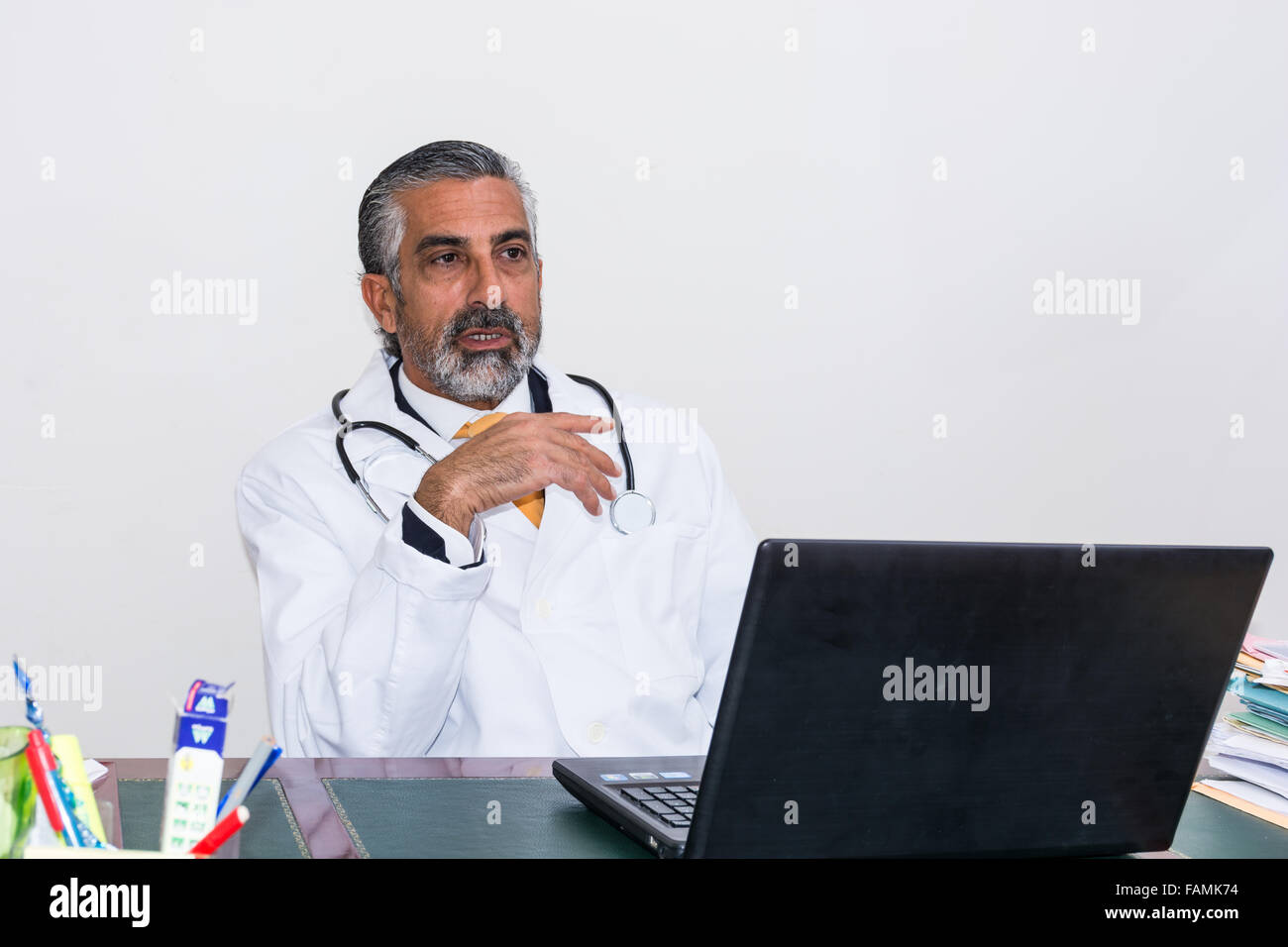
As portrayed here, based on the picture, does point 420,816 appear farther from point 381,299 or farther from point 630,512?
point 381,299

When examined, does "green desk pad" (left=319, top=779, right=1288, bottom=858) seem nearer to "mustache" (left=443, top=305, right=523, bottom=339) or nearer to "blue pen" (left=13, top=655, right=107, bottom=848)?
"blue pen" (left=13, top=655, right=107, bottom=848)

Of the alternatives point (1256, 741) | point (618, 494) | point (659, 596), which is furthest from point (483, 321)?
point (1256, 741)

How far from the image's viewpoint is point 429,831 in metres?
0.99

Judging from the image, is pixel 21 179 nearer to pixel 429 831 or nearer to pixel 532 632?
pixel 532 632

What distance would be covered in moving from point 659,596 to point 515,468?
49 centimetres

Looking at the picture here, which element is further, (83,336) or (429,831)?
(83,336)

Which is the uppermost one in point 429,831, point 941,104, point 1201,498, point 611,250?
point 941,104

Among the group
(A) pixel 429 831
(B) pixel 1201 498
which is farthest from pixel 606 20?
(A) pixel 429 831

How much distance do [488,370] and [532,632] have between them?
0.46 m

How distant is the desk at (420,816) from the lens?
942 mm

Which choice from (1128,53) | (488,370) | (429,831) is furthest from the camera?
(1128,53)

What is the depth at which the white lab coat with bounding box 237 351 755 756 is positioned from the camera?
1.56 meters

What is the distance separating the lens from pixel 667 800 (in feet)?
3.36

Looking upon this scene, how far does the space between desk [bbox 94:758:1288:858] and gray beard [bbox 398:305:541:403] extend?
2.82 feet
